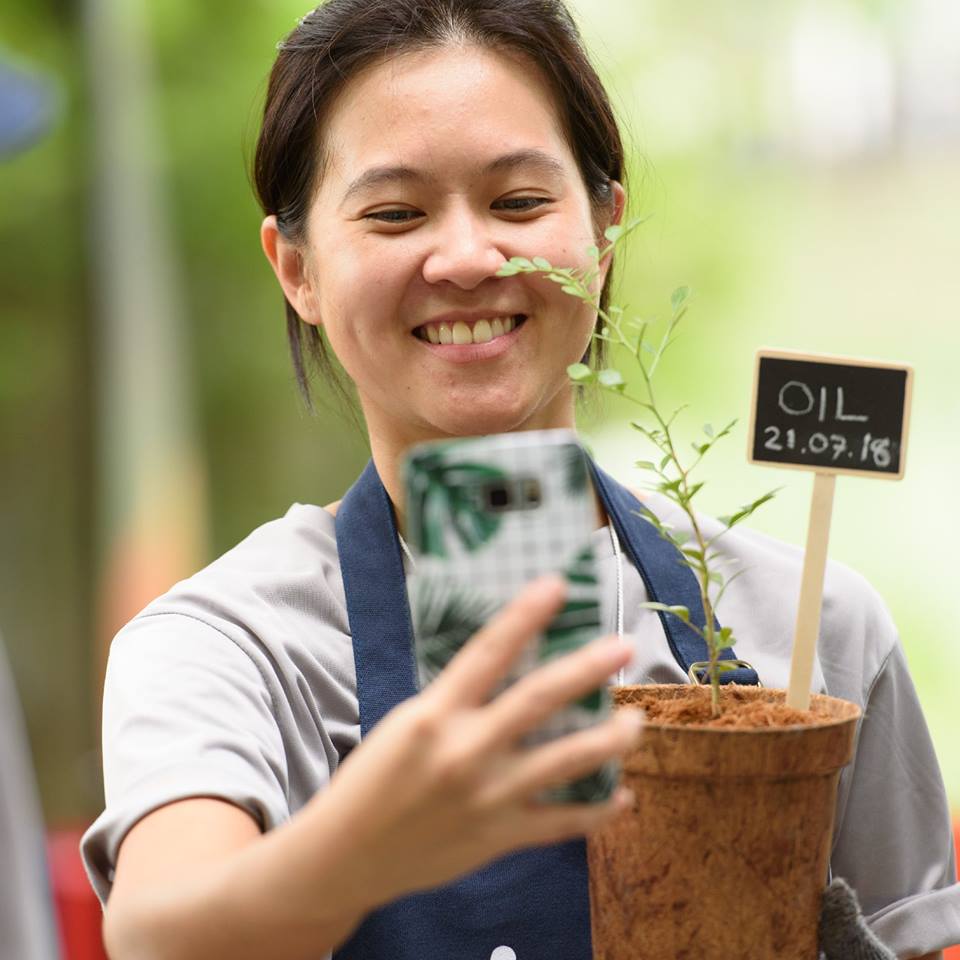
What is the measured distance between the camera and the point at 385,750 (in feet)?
2.55

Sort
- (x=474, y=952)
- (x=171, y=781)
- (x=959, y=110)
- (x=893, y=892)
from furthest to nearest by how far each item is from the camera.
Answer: (x=959, y=110) < (x=893, y=892) < (x=474, y=952) < (x=171, y=781)

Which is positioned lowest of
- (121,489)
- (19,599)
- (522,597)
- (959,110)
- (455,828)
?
(19,599)

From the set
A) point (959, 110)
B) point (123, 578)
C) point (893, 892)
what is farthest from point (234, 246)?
point (893, 892)

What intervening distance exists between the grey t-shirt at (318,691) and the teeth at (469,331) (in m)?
0.28

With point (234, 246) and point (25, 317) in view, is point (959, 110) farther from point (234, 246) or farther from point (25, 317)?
point (25, 317)

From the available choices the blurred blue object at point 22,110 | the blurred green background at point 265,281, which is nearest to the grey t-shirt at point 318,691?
the blurred green background at point 265,281

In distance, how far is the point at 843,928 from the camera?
110 centimetres

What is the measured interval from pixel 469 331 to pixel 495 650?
66 cm

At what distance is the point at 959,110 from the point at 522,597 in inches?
128

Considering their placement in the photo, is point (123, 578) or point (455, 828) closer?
point (455, 828)

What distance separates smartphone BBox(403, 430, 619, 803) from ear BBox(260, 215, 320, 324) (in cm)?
78

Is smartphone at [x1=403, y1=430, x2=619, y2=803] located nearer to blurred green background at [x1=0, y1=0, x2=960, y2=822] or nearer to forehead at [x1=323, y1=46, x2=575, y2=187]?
forehead at [x1=323, y1=46, x2=575, y2=187]

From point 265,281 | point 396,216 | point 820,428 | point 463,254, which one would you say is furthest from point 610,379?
point 265,281

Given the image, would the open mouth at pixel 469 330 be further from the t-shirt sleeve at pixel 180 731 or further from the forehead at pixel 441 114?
the t-shirt sleeve at pixel 180 731
